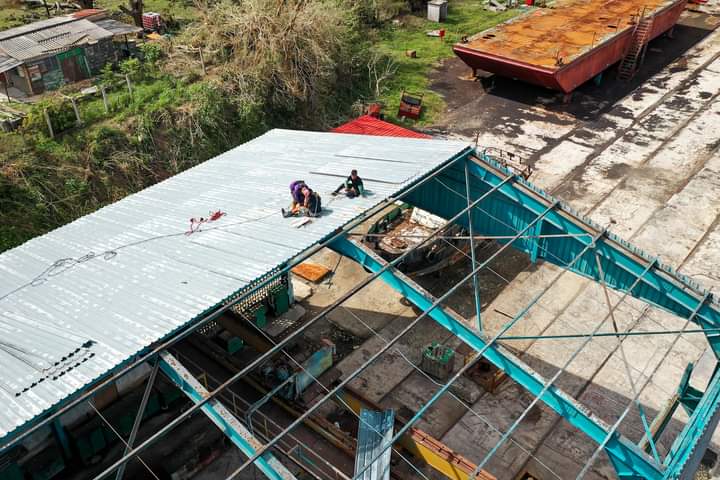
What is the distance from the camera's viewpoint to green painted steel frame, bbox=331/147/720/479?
483 inches

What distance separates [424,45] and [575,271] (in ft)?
109

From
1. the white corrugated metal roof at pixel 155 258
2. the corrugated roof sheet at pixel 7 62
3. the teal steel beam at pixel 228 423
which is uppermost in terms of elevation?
the corrugated roof sheet at pixel 7 62

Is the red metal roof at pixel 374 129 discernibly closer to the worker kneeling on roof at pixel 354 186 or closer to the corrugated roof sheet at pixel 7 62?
the worker kneeling on roof at pixel 354 186

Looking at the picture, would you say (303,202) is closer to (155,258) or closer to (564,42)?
(155,258)

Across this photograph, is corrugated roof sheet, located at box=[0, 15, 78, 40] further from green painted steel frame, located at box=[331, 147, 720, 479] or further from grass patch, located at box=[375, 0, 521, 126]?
green painted steel frame, located at box=[331, 147, 720, 479]

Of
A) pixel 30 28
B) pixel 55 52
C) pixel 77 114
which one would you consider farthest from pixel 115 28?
pixel 77 114

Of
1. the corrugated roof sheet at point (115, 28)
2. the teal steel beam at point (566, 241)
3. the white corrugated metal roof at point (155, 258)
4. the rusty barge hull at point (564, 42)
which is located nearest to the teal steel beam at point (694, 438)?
the teal steel beam at point (566, 241)

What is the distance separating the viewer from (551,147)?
34.0 metres

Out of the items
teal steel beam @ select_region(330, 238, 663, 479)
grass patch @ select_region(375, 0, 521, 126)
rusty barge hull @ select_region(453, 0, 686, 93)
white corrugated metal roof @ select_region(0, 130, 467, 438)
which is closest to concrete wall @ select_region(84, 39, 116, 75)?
white corrugated metal roof @ select_region(0, 130, 467, 438)

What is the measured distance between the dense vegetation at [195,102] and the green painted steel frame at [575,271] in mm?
14075

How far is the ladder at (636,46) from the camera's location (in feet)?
135

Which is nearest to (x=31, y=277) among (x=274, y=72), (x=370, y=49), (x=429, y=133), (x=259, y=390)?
(x=259, y=390)

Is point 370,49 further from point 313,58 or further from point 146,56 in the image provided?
point 146,56

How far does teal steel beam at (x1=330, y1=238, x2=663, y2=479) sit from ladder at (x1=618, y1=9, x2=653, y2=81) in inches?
1339
